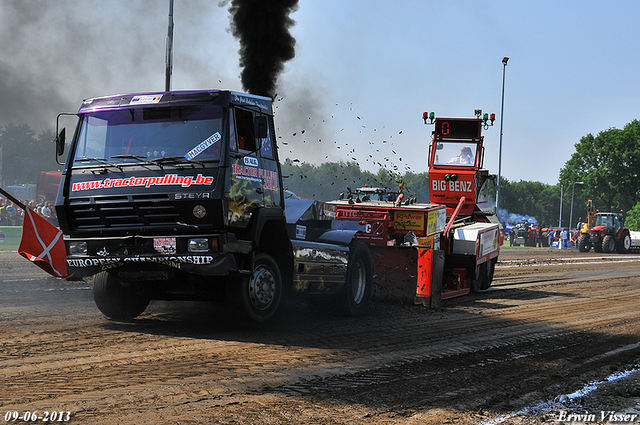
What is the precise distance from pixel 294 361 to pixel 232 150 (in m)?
2.43

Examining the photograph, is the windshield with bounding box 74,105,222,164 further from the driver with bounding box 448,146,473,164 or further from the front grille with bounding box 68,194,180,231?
the driver with bounding box 448,146,473,164

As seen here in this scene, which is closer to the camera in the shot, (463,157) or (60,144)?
(60,144)

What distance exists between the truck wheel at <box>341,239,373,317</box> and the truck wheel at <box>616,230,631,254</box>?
30286 millimetres

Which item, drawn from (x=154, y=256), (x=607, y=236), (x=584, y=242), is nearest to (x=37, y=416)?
(x=154, y=256)

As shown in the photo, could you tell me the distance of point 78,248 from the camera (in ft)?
23.5

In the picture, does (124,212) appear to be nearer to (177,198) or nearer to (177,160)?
(177,198)

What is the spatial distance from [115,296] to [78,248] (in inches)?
41.2

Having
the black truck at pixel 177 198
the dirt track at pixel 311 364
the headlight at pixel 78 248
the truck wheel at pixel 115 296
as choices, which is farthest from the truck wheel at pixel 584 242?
the headlight at pixel 78 248

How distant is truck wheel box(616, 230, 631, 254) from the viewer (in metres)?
35.9

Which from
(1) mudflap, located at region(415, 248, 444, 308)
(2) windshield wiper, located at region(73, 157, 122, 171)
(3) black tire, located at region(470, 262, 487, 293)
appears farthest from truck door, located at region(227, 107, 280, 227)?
(3) black tire, located at region(470, 262, 487, 293)

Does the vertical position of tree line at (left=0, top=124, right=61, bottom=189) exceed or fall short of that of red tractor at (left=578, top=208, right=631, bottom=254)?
it exceeds it

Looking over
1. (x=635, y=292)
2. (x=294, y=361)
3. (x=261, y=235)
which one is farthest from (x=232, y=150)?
(x=635, y=292)

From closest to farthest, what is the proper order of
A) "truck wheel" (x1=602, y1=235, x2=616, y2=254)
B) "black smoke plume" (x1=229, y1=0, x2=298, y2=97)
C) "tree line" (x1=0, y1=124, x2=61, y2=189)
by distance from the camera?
1. "black smoke plume" (x1=229, y1=0, x2=298, y2=97)
2. "truck wheel" (x1=602, y1=235, x2=616, y2=254)
3. "tree line" (x1=0, y1=124, x2=61, y2=189)

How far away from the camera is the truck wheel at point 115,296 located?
7.94m
